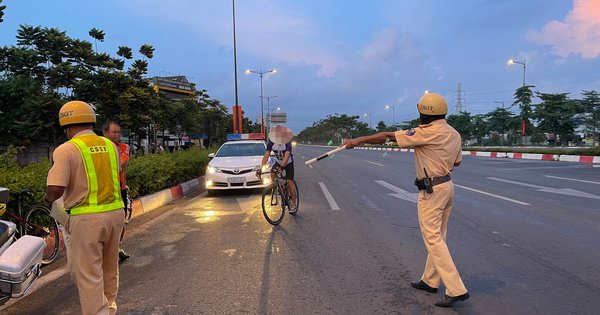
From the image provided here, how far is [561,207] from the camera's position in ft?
29.4

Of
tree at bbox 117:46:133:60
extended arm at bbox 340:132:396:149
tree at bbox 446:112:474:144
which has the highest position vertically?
tree at bbox 117:46:133:60

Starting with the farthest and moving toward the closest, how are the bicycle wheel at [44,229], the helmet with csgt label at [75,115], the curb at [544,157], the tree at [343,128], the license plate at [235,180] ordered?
the tree at [343,128] → the curb at [544,157] → the license plate at [235,180] → the bicycle wheel at [44,229] → the helmet with csgt label at [75,115]

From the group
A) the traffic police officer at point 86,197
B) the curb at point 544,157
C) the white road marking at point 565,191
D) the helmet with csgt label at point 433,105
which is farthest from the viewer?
the curb at point 544,157

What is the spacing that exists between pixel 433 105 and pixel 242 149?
974cm

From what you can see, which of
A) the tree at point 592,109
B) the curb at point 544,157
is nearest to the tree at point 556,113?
the tree at point 592,109

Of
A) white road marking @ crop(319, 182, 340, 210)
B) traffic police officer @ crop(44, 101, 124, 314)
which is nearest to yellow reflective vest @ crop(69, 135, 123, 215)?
traffic police officer @ crop(44, 101, 124, 314)

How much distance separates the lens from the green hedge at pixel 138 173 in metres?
6.07

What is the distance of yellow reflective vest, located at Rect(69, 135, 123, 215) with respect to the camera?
10.4ft

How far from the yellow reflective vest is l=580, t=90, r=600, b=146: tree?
37.9 meters

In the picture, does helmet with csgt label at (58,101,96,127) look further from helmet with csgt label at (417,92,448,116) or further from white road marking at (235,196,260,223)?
white road marking at (235,196,260,223)

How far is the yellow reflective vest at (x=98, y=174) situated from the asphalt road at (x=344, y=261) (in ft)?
4.28

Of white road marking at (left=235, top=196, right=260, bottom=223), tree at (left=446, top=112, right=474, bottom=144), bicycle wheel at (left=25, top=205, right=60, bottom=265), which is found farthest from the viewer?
tree at (left=446, top=112, right=474, bottom=144)

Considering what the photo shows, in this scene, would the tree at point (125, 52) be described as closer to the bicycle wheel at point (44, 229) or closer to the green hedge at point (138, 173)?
the green hedge at point (138, 173)

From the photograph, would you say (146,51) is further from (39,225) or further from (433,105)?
(433,105)
